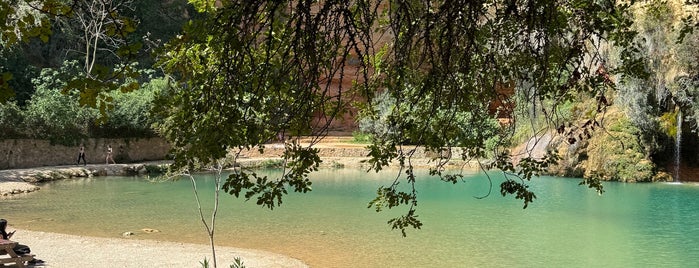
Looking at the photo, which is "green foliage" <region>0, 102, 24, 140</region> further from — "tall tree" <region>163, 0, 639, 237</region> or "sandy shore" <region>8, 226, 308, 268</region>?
"tall tree" <region>163, 0, 639, 237</region>

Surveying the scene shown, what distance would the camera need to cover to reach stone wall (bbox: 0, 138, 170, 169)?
23.0 m

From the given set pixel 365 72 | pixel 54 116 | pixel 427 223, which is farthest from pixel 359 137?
pixel 365 72

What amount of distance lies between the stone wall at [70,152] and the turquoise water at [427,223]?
3.90 m

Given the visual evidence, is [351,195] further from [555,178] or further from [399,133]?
[399,133]

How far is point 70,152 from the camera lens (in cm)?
2475

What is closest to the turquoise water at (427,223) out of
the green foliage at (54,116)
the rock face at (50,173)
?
the rock face at (50,173)

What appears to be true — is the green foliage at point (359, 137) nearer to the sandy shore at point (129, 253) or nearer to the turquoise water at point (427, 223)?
the turquoise water at point (427, 223)

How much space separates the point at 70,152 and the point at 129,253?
50.3 ft

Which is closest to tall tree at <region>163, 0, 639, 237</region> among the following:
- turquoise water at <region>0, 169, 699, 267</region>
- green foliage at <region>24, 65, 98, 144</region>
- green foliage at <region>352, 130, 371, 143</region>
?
turquoise water at <region>0, 169, 699, 267</region>

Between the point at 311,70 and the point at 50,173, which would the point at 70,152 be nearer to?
the point at 50,173

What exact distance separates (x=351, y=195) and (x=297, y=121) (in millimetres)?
14507

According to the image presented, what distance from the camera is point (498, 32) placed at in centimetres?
400

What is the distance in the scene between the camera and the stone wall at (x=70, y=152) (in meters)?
23.0

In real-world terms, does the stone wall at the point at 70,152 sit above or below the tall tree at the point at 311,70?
below
